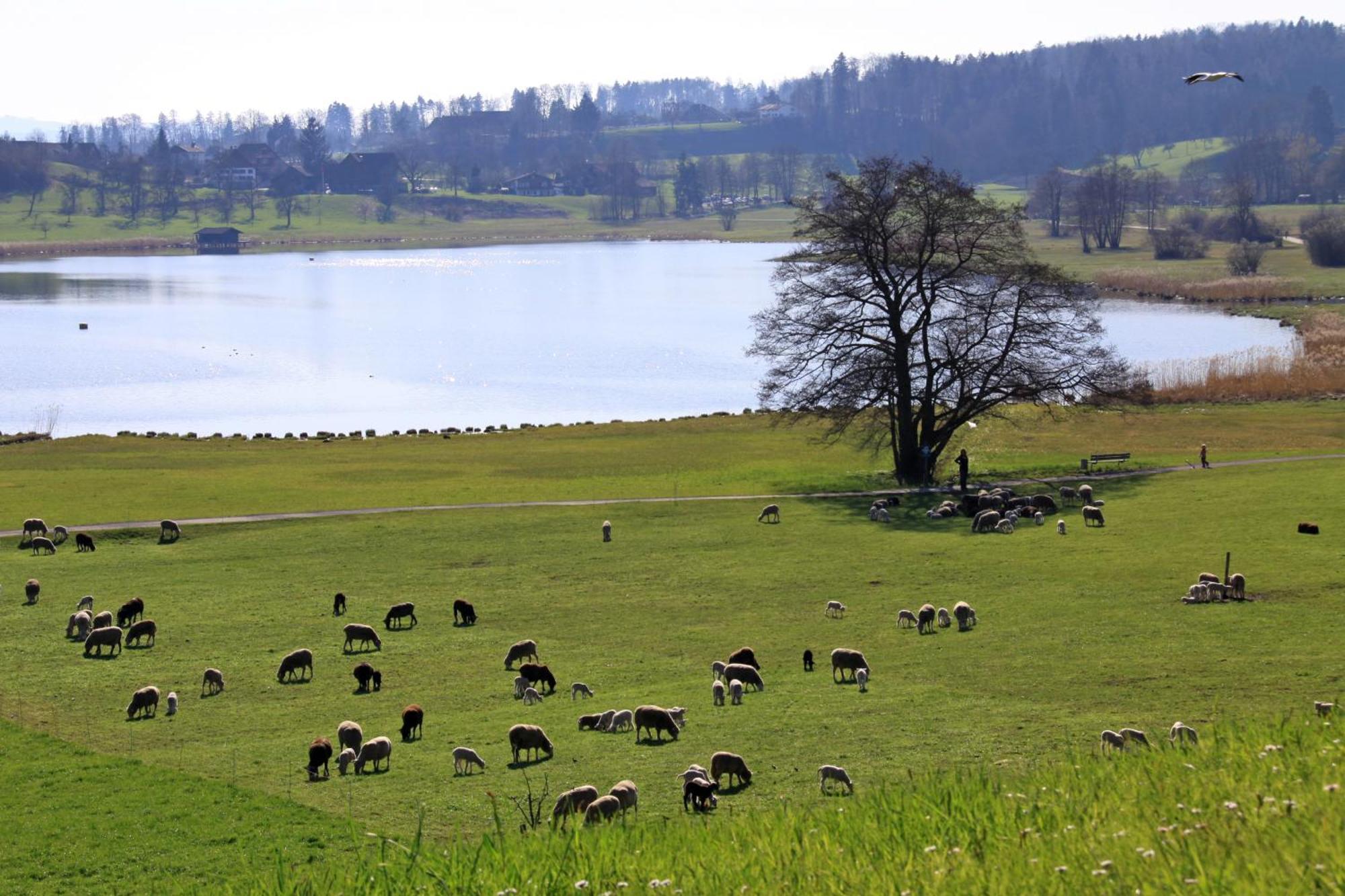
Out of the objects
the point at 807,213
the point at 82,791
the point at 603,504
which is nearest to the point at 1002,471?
the point at 807,213

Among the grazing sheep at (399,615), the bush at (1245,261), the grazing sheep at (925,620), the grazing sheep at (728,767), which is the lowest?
the grazing sheep at (399,615)

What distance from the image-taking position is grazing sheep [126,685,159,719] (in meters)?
31.5

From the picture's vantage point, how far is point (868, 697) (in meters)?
30.3

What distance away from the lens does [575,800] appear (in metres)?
21.8

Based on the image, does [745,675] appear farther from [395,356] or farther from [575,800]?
[395,356]

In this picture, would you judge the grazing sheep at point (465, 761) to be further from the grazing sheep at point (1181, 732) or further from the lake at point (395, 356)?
the lake at point (395, 356)

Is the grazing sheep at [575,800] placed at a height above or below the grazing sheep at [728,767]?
above

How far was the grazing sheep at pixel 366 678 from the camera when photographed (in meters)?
33.3

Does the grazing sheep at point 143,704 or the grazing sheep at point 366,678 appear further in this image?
the grazing sheep at point 366,678

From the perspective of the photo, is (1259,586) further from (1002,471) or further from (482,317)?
(482,317)

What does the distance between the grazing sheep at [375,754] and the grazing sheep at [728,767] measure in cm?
634

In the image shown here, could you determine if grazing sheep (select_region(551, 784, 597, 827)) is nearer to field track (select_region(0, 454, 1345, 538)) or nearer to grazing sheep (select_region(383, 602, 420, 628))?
grazing sheep (select_region(383, 602, 420, 628))

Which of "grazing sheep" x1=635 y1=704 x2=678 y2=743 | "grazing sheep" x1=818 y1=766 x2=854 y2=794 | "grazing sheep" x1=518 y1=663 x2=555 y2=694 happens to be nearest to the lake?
"grazing sheep" x1=518 y1=663 x2=555 y2=694

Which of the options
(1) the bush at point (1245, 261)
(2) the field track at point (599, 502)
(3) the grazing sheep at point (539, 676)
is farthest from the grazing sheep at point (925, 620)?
(1) the bush at point (1245, 261)
